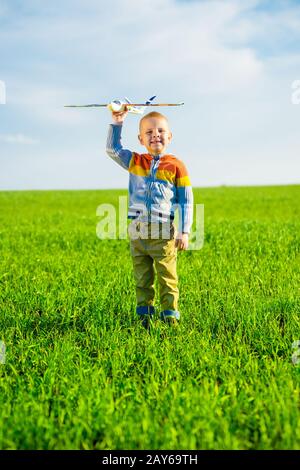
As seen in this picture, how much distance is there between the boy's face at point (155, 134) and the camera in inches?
173

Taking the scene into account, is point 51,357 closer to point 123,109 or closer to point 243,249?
point 123,109

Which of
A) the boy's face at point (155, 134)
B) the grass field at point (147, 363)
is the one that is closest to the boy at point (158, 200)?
the boy's face at point (155, 134)

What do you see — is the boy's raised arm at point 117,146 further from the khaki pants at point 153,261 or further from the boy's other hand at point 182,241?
the boy's other hand at point 182,241

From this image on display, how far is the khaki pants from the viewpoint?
4.61 m

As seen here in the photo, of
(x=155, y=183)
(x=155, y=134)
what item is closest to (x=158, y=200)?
(x=155, y=183)

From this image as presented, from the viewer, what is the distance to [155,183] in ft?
14.9

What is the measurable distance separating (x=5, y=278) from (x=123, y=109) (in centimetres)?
356

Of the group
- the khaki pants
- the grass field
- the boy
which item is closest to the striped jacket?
the boy

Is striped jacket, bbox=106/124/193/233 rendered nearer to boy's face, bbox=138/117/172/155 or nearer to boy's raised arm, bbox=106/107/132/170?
boy's raised arm, bbox=106/107/132/170

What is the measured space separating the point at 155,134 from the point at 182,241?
0.95 metres

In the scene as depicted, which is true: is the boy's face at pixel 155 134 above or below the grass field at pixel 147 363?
above

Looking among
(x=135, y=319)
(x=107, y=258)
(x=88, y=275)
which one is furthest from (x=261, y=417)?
(x=107, y=258)

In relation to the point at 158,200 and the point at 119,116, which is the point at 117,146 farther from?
the point at 158,200

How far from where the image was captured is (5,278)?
7.03 meters
